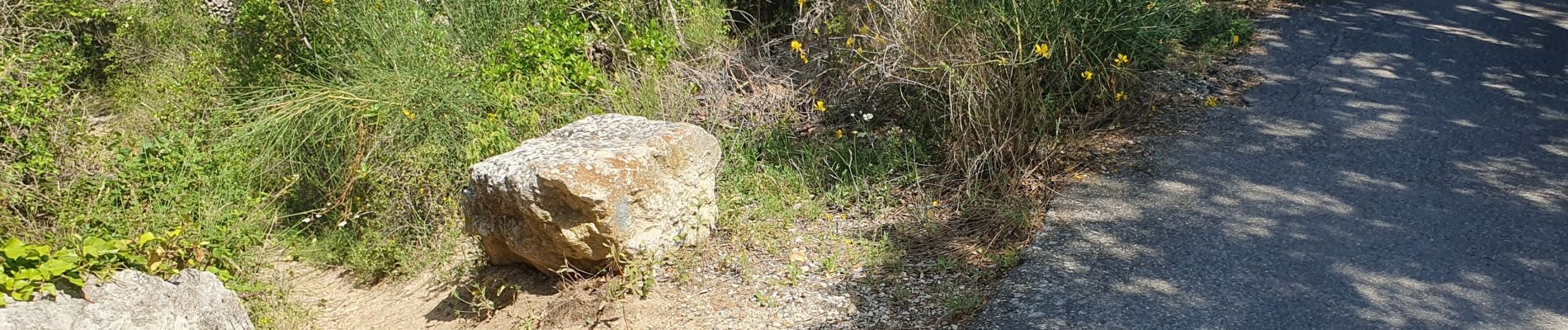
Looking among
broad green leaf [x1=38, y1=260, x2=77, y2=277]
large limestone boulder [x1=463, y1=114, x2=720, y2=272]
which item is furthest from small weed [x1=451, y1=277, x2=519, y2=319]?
broad green leaf [x1=38, y1=260, x2=77, y2=277]

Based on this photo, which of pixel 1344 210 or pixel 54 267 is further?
pixel 1344 210

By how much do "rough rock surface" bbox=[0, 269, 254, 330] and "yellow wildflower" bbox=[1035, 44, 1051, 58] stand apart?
3.41 metres

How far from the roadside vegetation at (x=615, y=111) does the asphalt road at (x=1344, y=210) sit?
329 mm

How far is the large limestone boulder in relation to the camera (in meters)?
4.21

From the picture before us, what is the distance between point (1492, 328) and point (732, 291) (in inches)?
103

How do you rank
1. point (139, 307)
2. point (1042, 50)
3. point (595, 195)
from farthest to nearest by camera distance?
1. point (1042, 50)
2. point (595, 195)
3. point (139, 307)

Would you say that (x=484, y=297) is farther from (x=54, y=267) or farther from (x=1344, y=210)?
(x=1344, y=210)

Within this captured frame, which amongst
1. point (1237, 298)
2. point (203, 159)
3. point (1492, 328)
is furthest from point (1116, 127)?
point (203, 159)

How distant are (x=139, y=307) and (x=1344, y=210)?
448cm

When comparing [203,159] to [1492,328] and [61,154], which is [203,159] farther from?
[1492,328]

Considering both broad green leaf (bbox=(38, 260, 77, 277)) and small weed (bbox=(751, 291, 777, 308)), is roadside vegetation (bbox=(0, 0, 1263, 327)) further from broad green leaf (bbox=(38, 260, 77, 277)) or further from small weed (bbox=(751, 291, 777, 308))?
broad green leaf (bbox=(38, 260, 77, 277))

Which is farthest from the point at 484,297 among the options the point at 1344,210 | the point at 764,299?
the point at 1344,210

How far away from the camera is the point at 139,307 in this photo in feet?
12.4

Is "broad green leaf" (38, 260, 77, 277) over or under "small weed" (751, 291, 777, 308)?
over
